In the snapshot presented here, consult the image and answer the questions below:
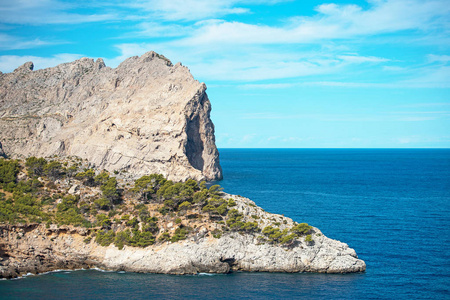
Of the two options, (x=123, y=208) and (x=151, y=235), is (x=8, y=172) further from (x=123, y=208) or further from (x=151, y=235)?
(x=151, y=235)

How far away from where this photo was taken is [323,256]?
63188 millimetres

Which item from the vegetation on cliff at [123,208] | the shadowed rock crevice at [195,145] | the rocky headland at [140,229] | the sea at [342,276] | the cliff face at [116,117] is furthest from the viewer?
the shadowed rock crevice at [195,145]

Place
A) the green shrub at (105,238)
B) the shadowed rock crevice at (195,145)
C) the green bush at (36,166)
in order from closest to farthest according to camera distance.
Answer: the green shrub at (105,238)
the green bush at (36,166)
the shadowed rock crevice at (195,145)

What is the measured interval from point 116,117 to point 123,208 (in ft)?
269

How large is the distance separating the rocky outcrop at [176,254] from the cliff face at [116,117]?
69.8m

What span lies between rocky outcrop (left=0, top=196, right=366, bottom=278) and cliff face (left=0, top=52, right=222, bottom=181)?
6982 centimetres

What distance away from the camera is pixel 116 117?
14838cm

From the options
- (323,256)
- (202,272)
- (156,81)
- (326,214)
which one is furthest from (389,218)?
(156,81)

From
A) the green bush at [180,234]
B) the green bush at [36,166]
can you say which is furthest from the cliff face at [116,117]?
the green bush at [180,234]

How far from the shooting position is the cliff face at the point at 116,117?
14012 centimetres

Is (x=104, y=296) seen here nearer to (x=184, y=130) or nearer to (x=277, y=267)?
(x=277, y=267)

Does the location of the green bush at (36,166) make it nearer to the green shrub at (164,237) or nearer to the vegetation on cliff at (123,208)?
the vegetation on cliff at (123,208)

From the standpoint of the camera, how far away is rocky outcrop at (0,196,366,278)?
61438mm

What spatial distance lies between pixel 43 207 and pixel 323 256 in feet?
144
